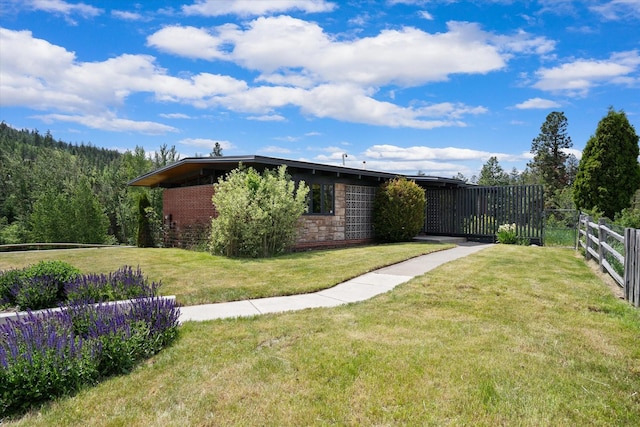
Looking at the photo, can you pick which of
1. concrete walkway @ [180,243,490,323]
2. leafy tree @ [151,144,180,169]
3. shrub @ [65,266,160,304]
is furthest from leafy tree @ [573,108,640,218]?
leafy tree @ [151,144,180,169]

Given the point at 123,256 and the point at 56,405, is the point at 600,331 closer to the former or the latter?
the point at 56,405

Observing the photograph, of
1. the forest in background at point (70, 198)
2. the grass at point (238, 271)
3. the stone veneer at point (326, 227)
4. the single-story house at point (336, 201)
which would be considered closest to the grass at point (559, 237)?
the single-story house at point (336, 201)

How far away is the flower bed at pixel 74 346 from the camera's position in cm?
289

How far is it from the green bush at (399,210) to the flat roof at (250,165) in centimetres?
89

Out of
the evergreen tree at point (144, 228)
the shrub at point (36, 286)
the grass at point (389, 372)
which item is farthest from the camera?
the evergreen tree at point (144, 228)

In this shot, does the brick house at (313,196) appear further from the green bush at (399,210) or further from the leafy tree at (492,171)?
the leafy tree at (492,171)

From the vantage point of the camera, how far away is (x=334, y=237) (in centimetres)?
1432

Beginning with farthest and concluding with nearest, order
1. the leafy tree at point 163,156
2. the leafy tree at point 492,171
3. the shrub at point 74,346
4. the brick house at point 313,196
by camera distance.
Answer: the leafy tree at point 163,156 < the leafy tree at point 492,171 < the brick house at point 313,196 < the shrub at point 74,346

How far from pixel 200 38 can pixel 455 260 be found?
934cm

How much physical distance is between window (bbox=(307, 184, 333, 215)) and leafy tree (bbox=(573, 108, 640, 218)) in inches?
446

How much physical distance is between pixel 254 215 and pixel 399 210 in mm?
6722

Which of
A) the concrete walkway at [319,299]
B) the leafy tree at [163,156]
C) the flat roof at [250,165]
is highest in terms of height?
the leafy tree at [163,156]

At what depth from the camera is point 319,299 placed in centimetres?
599

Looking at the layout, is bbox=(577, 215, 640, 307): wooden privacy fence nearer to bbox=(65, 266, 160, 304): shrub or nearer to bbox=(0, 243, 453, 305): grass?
bbox=(0, 243, 453, 305): grass
